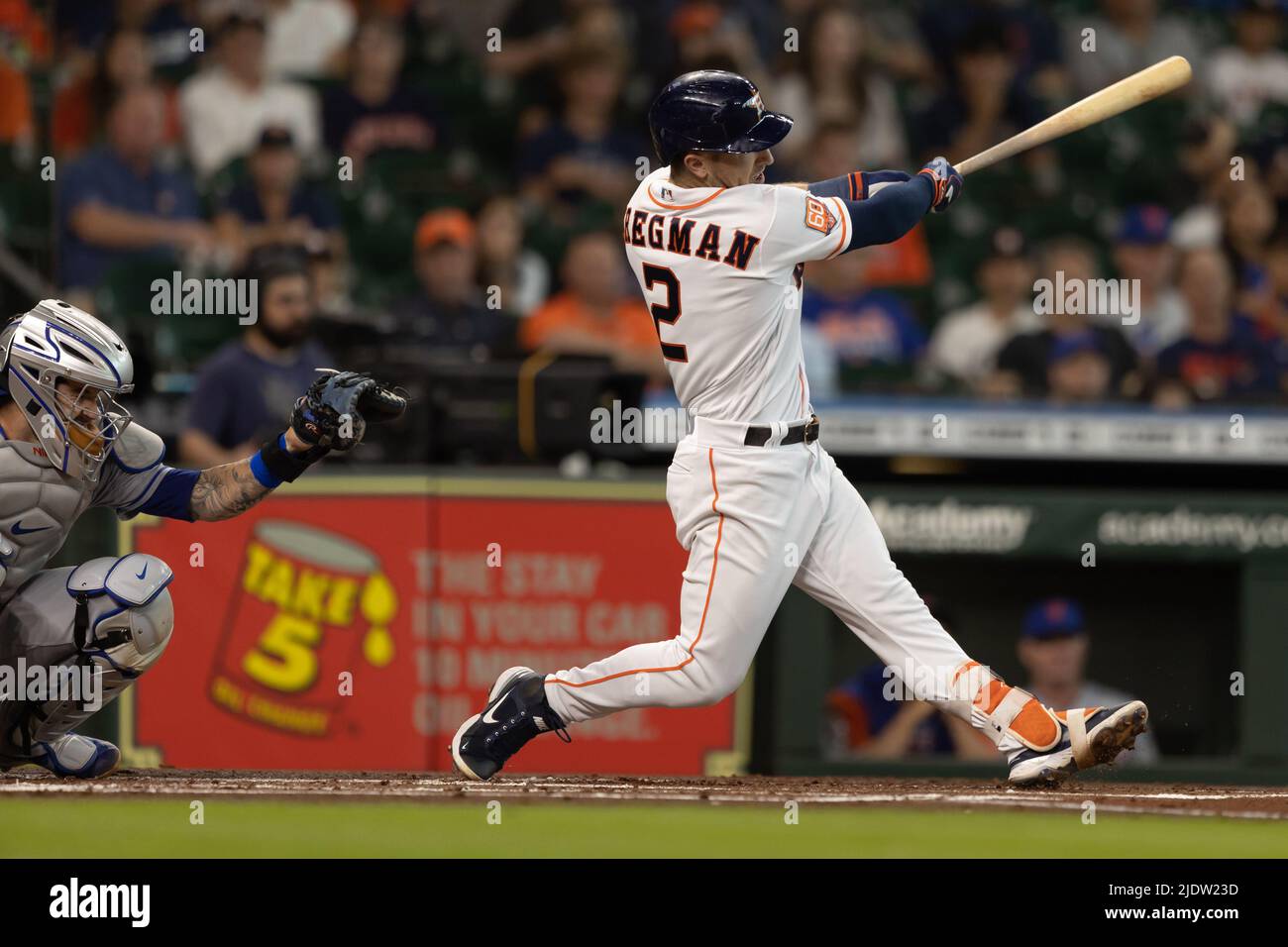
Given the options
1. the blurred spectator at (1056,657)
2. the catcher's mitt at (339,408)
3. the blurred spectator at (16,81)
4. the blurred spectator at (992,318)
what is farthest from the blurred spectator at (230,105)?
the catcher's mitt at (339,408)

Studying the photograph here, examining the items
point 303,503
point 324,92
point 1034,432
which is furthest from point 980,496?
point 324,92

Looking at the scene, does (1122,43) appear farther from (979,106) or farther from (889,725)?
(889,725)

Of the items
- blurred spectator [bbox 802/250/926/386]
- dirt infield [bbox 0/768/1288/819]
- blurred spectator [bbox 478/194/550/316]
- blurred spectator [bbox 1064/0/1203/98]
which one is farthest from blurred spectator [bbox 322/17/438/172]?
dirt infield [bbox 0/768/1288/819]

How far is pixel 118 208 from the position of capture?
30.1 ft

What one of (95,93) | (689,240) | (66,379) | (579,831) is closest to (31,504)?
(66,379)

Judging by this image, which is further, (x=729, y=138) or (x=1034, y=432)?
(x=1034, y=432)

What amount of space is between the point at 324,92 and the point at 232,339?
73.4 inches

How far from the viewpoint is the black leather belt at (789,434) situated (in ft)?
15.9

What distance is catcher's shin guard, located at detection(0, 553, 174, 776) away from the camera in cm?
495

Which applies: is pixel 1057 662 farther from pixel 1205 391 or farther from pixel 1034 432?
pixel 1205 391

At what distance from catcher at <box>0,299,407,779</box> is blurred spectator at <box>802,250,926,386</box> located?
468 cm

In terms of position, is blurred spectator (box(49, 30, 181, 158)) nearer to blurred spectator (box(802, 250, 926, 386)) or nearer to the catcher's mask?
A: blurred spectator (box(802, 250, 926, 386))

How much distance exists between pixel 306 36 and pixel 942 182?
245 inches

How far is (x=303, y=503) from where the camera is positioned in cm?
716
